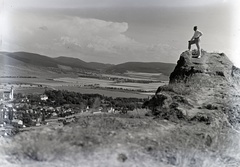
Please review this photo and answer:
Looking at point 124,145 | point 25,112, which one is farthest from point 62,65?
point 124,145

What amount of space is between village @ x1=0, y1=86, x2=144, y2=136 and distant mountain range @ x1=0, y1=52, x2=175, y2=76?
Answer: 1.58 m

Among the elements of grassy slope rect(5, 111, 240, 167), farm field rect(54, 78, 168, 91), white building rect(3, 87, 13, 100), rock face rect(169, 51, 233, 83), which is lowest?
grassy slope rect(5, 111, 240, 167)

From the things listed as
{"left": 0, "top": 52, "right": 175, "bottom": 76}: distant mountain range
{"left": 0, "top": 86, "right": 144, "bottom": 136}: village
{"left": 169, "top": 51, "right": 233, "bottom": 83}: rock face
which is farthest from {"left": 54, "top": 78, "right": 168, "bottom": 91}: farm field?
{"left": 169, "top": 51, "right": 233, "bottom": 83}: rock face

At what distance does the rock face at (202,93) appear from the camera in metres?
9.27

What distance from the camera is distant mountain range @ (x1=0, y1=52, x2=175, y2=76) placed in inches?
636

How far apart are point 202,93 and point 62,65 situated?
29.8 feet

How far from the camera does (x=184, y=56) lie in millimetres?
11672

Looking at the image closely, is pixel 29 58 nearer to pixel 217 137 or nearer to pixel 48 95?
pixel 48 95

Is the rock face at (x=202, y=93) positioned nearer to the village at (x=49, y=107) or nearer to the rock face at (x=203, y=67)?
the rock face at (x=203, y=67)

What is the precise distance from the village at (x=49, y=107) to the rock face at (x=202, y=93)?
1748 millimetres

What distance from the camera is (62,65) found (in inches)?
687

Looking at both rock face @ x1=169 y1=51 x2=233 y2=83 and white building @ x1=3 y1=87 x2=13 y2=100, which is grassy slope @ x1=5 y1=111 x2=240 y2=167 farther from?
white building @ x1=3 y1=87 x2=13 y2=100

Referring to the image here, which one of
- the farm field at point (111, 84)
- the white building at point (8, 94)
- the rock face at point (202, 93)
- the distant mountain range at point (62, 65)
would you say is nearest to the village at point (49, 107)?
the white building at point (8, 94)

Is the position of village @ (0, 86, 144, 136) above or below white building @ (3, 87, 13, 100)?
below
